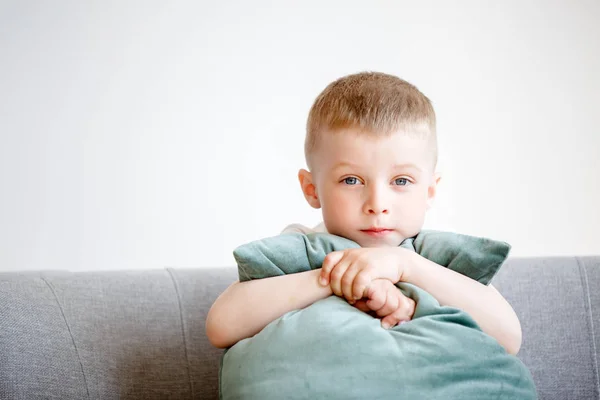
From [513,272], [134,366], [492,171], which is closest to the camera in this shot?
[134,366]

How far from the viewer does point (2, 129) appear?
2.47 meters

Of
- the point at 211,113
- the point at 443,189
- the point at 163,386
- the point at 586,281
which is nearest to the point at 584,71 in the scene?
the point at 443,189

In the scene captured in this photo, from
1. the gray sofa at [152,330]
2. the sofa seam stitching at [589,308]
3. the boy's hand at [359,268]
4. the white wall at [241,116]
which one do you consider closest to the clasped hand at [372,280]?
the boy's hand at [359,268]

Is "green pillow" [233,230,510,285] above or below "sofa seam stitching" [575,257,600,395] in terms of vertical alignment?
above

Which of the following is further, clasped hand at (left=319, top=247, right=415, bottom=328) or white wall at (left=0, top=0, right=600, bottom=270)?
white wall at (left=0, top=0, right=600, bottom=270)

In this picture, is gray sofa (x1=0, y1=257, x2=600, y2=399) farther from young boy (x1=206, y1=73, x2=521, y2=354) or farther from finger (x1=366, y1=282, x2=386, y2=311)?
finger (x1=366, y1=282, x2=386, y2=311)

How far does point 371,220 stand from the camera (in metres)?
1.23

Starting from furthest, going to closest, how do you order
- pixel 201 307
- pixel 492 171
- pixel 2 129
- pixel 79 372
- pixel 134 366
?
pixel 492 171 → pixel 2 129 → pixel 201 307 → pixel 134 366 → pixel 79 372

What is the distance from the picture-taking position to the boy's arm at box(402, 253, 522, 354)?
1.16m

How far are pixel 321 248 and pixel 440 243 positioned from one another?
0.75ft

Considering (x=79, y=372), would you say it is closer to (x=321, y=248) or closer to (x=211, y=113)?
(x=321, y=248)

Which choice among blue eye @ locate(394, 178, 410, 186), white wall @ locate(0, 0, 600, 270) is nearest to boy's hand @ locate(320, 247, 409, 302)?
blue eye @ locate(394, 178, 410, 186)

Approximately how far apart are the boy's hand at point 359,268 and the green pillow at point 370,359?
0.03 metres

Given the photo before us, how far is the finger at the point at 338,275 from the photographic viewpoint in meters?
1.13
